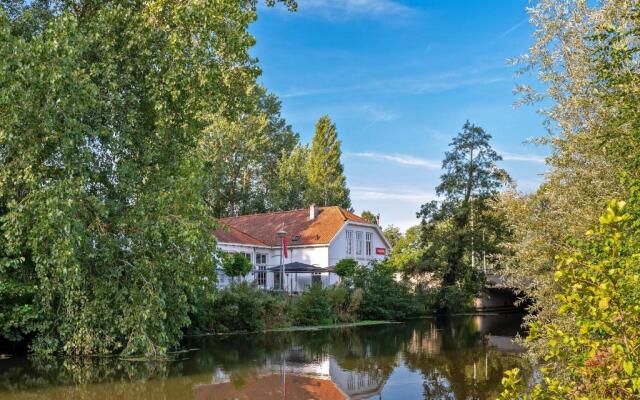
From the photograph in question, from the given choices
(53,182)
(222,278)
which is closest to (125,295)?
(53,182)

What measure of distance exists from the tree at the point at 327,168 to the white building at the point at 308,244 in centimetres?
1305

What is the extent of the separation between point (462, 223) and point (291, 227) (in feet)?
43.9

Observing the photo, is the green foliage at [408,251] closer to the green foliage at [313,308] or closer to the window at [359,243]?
the window at [359,243]

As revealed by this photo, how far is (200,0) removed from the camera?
14.8 metres

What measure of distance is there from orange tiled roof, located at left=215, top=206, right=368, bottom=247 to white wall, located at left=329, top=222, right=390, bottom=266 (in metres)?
0.60

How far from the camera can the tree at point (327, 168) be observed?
60.2 metres

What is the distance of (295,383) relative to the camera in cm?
1439

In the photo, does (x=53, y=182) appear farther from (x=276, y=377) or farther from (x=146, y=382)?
(x=276, y=377)

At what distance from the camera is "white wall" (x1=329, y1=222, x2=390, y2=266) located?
41.9 m

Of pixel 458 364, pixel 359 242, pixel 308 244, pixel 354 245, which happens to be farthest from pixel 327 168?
pixel 458 364

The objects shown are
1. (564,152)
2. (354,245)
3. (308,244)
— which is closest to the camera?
(564,152)

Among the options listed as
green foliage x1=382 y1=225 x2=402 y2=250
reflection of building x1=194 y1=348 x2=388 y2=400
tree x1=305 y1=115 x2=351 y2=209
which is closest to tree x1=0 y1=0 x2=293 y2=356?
reflection of building x1=194 y1=348 x2=388 y2=400

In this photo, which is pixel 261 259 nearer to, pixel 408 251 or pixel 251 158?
pixel 251 158

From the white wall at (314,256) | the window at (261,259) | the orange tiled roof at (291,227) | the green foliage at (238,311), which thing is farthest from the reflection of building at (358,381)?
the window at (261,259)
